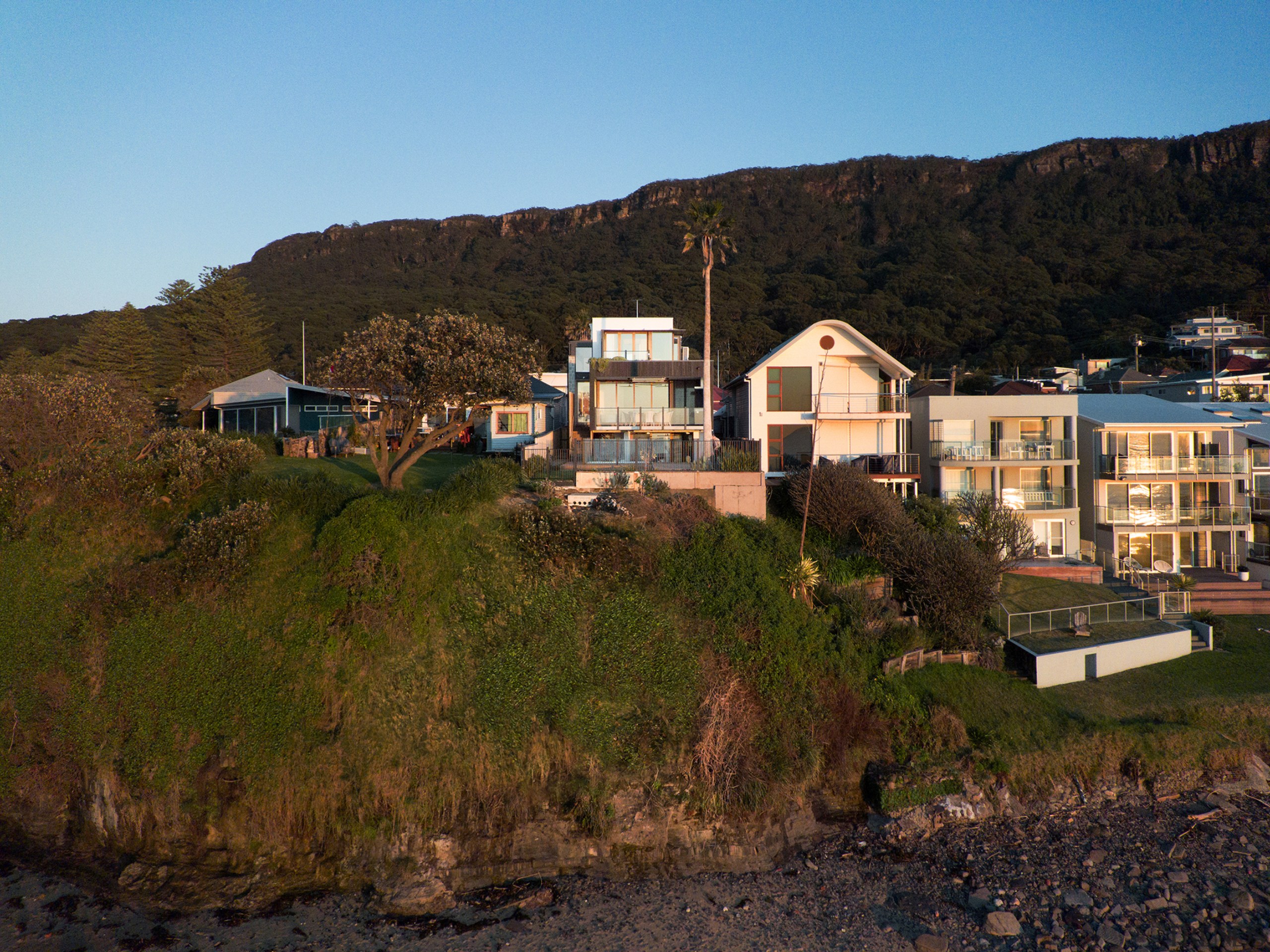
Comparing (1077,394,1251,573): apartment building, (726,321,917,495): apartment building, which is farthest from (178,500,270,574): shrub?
(1077,394,1251,573): apartment building

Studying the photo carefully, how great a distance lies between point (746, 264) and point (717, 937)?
85.0 meters

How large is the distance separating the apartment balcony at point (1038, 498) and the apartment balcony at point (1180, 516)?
82.7 inches

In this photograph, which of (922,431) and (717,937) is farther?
(922,431)

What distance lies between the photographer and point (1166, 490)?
28219mm

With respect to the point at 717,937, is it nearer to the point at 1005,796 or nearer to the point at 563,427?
the point at 1005,796

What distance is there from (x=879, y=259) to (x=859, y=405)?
6618 centimetres

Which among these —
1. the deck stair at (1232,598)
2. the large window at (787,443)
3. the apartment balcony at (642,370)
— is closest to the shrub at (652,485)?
the apartment balcony at (642,370)

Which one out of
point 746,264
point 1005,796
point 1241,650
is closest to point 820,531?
point 1005,796

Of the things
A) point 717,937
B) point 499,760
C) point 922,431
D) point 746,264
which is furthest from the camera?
point 746,264

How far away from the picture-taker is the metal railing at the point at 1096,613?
19609mm

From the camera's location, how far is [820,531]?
22031 mm

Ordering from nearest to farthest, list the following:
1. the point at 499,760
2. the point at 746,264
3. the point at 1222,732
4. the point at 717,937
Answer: the point at 717,937, the point at 499,760, the point at 1222,732, the point at 746,264

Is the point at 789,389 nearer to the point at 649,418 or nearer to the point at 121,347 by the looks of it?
the point at 649,418

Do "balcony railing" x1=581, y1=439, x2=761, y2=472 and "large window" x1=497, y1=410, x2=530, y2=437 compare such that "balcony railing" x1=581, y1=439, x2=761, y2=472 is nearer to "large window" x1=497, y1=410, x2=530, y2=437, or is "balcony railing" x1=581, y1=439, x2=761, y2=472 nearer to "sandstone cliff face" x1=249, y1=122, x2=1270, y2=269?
"large window" x1=497, y1=410, x2=530, y2=437
